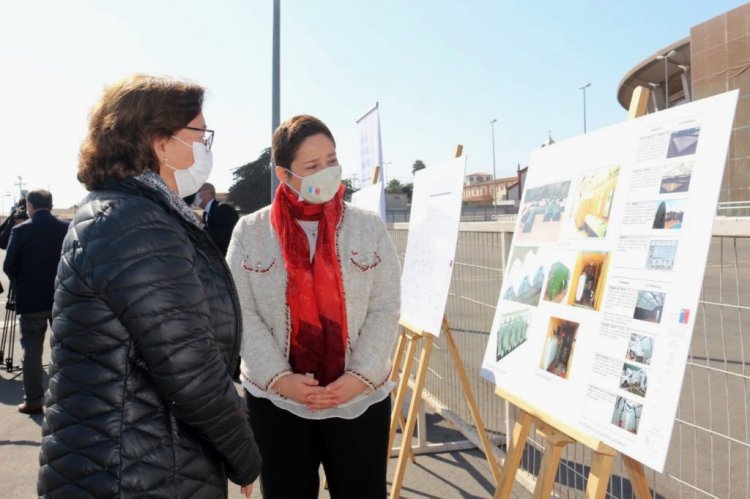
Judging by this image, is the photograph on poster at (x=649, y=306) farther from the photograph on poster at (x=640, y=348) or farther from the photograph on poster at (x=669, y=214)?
the photograph on poster at (x=669, y=214)

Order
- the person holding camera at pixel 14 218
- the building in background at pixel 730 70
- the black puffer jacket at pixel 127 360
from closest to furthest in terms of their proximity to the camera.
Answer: the black puffer jacket at pixel 127 360 → the person holding camera at pixel 14 218 → the building in background at pixel 730 70

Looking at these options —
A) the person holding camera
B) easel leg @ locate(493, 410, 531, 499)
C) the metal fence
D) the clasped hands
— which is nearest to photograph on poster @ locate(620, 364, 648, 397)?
easel leg @ locate(493, 410, 531, 499)

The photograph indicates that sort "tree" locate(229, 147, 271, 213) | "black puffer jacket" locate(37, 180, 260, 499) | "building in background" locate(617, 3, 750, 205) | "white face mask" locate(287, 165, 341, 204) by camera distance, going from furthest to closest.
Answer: "tree" locate(229, 147, 271, 213) < "building in background" locate(617, 3, 750, 205) < "white face mask" locate(287, 165, 341, 204) < "black puffer jacket" locate(37, 180, 260, 499)

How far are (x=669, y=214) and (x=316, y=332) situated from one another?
127cm

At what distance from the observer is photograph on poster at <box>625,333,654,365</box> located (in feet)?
5.48

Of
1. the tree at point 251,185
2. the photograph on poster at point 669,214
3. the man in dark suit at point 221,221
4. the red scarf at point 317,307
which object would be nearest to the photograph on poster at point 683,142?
the photograph on poster at point 669,214

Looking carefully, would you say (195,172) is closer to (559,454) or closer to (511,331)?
(511,331)

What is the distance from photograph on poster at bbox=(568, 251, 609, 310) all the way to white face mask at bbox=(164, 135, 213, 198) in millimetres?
1288

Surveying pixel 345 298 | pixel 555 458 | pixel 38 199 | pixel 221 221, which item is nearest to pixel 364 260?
pixel 345 298

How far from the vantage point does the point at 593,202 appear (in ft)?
6.67

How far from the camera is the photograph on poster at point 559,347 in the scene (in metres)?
1.99

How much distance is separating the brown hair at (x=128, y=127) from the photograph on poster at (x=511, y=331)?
144 cm

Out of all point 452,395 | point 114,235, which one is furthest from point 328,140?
point 452,395

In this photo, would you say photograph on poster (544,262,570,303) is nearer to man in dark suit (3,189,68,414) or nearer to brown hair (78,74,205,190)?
brown hair (78,74,205,190)
